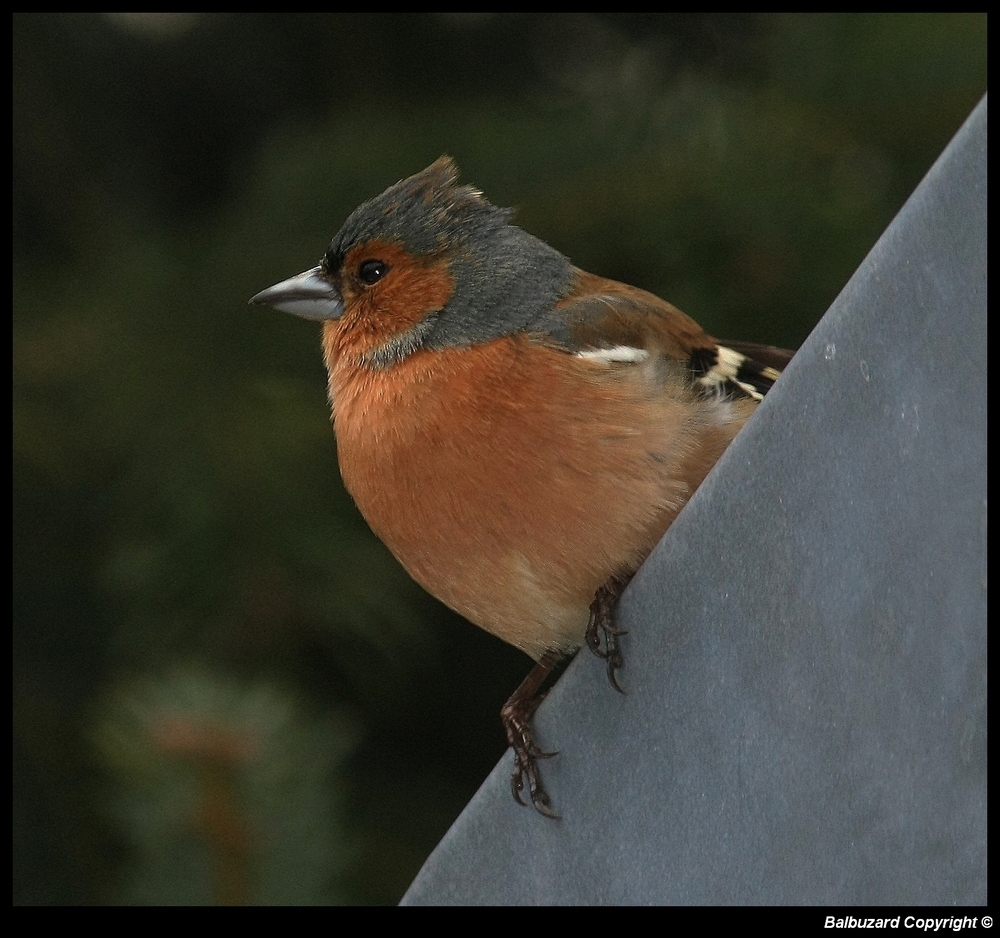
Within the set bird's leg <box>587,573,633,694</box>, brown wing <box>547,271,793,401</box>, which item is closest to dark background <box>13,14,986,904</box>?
brown wing <box>547,271,793,401</box>

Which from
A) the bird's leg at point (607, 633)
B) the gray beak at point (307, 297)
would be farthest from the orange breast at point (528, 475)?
the gray beak at point (307, 297)

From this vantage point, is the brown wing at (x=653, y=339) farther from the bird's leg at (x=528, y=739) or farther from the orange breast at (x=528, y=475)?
the bird's leg at (x=528, y=739)

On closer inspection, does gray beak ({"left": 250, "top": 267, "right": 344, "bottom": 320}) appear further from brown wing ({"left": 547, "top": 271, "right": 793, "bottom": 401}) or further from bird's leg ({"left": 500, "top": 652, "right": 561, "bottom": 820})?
bird's leg ({"left": 500, "top": 652, "right": 561, "bottom": 820})

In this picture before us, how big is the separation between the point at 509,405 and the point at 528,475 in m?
0.15

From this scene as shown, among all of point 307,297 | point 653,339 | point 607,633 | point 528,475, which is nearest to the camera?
point 607,633

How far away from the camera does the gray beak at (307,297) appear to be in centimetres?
280

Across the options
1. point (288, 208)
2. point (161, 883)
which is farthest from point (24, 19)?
point (161, 883)

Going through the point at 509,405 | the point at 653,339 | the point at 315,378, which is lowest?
the point at 315,378

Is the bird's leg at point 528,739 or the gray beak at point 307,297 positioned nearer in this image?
the bird's leg at point 528,739

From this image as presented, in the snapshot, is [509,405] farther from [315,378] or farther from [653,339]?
[315,378]

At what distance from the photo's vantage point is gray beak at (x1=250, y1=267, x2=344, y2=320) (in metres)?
2.80

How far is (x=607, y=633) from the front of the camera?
5.17 feet

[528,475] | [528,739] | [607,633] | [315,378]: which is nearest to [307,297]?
[315,378]

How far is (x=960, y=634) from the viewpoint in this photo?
1.24 metres
